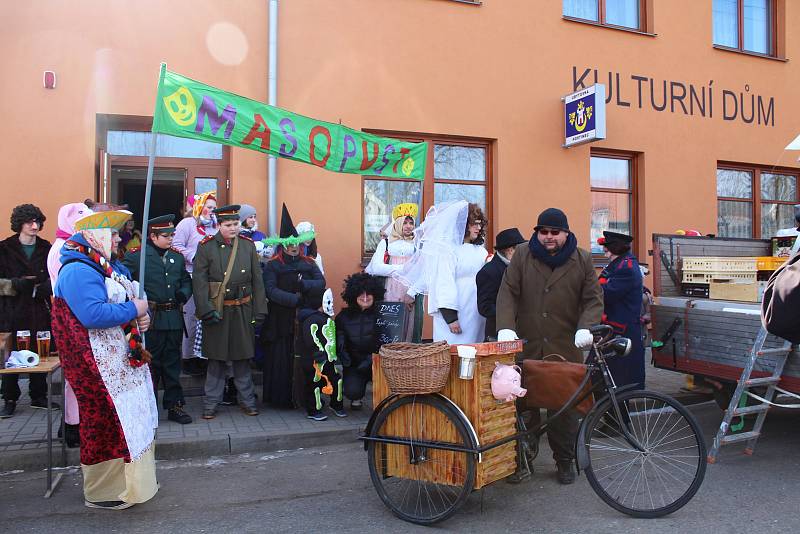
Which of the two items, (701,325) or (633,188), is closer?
(701,325)

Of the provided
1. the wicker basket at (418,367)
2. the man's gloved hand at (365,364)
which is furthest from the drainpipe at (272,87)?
the wicker basket at (418,367)

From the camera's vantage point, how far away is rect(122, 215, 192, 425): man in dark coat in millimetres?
5902

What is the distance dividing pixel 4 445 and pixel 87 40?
187 inches

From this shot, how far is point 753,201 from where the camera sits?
1175 cm

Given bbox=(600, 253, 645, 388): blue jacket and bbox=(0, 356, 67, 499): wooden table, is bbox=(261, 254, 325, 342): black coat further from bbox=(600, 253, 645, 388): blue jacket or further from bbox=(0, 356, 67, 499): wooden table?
bbox=(600, 253, 645, 388): blue jacket

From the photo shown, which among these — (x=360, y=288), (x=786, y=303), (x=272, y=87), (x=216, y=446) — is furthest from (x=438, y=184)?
(x=786, y=303)

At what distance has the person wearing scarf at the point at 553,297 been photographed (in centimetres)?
461

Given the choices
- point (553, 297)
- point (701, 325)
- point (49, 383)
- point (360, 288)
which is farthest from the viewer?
point (360, 288)

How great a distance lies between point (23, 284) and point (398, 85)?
204 inches

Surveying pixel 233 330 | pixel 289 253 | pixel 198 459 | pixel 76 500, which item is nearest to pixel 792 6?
pixel 289 253

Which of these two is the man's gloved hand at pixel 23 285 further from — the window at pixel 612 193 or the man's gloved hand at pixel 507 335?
the window at pixel 612 193

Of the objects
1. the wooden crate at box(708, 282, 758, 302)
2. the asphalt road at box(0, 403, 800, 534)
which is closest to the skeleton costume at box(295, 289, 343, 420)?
the asphalt road at box(0, 403, 800, 534)

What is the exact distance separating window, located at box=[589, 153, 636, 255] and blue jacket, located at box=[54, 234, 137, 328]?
781 centimetres

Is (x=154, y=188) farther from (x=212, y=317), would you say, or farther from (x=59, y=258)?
(x=59, y=258)
